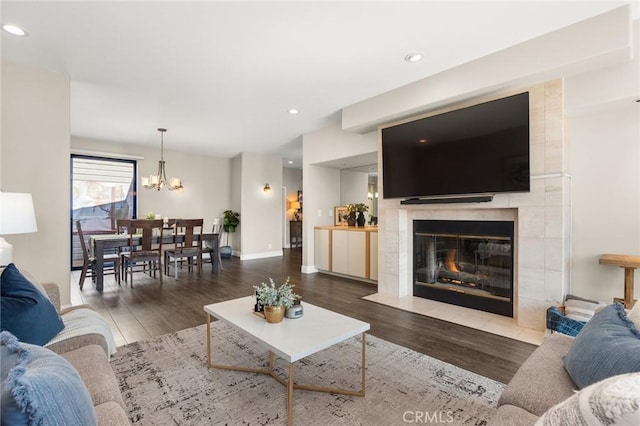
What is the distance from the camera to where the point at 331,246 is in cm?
552

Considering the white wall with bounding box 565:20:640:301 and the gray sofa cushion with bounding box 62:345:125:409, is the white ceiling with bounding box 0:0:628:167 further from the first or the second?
the gray sofa cushion with bounding box 62:345:125:409

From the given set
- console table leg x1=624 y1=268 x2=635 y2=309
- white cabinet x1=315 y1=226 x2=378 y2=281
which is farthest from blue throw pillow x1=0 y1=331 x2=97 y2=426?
white cabinet x1=315 y1=226 x2=378 y2=281

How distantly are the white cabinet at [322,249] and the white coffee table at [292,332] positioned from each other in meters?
3.31

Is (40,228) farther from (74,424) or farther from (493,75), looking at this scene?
(493,75)

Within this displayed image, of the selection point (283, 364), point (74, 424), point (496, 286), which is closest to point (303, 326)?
point (283, 364)

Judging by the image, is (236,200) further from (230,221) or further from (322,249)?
(322,249)

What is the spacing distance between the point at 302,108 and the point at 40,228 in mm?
3439

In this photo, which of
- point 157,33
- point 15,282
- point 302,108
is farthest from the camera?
point 302,108

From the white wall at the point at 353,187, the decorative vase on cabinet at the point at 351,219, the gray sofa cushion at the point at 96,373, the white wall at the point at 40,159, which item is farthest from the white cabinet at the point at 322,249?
the gray sofa cushion at the point at 96,373

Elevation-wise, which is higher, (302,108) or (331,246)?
(302,108)

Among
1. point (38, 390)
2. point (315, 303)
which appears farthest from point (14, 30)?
point (315, 303)

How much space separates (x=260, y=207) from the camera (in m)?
7.76

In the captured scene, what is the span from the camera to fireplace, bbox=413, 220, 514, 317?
10.9 ft
